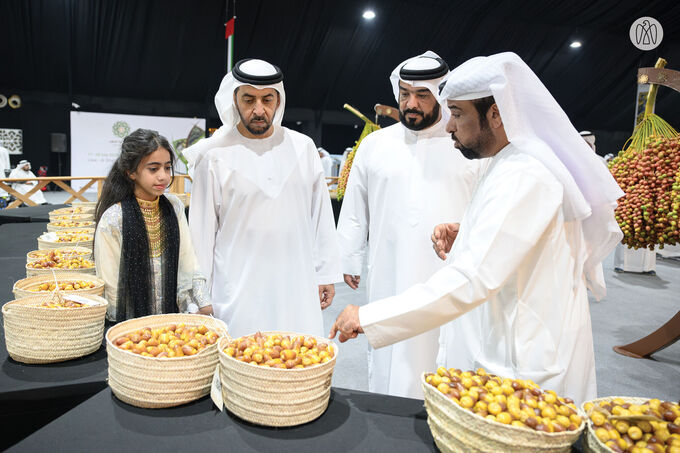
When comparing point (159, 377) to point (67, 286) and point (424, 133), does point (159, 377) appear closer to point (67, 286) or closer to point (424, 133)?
point (67, 286)

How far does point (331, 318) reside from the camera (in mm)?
4305

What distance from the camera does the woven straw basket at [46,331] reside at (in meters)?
1.46

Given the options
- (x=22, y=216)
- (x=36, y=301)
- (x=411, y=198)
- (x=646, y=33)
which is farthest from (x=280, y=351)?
(x=22, y=216)

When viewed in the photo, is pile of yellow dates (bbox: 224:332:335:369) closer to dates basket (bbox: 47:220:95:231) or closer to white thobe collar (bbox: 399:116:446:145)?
white thobe collar (bbox: 399:116:446:145)

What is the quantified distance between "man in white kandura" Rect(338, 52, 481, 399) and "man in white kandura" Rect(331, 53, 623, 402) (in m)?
0.86

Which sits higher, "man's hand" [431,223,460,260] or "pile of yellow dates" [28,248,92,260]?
"man's hand" [431,223,460,260]

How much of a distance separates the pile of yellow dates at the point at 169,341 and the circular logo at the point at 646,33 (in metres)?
3.06

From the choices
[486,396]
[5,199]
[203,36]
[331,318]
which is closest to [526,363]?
[486,396]

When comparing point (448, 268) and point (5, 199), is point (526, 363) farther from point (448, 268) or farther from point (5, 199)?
point (5, 199)

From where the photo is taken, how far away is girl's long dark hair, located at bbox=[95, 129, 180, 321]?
6.47 ft

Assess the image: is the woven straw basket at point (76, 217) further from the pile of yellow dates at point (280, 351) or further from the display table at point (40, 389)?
the pile of yellow dates at point (280, 351)

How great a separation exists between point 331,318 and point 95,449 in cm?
332

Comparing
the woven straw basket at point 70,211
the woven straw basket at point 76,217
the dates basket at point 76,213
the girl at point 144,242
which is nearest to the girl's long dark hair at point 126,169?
the girl at point 144,242

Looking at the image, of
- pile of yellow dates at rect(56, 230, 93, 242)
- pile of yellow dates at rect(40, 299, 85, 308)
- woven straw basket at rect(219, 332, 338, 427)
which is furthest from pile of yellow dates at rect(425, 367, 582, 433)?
pile of yellow dates at rect(56, 230, 93, 242)
